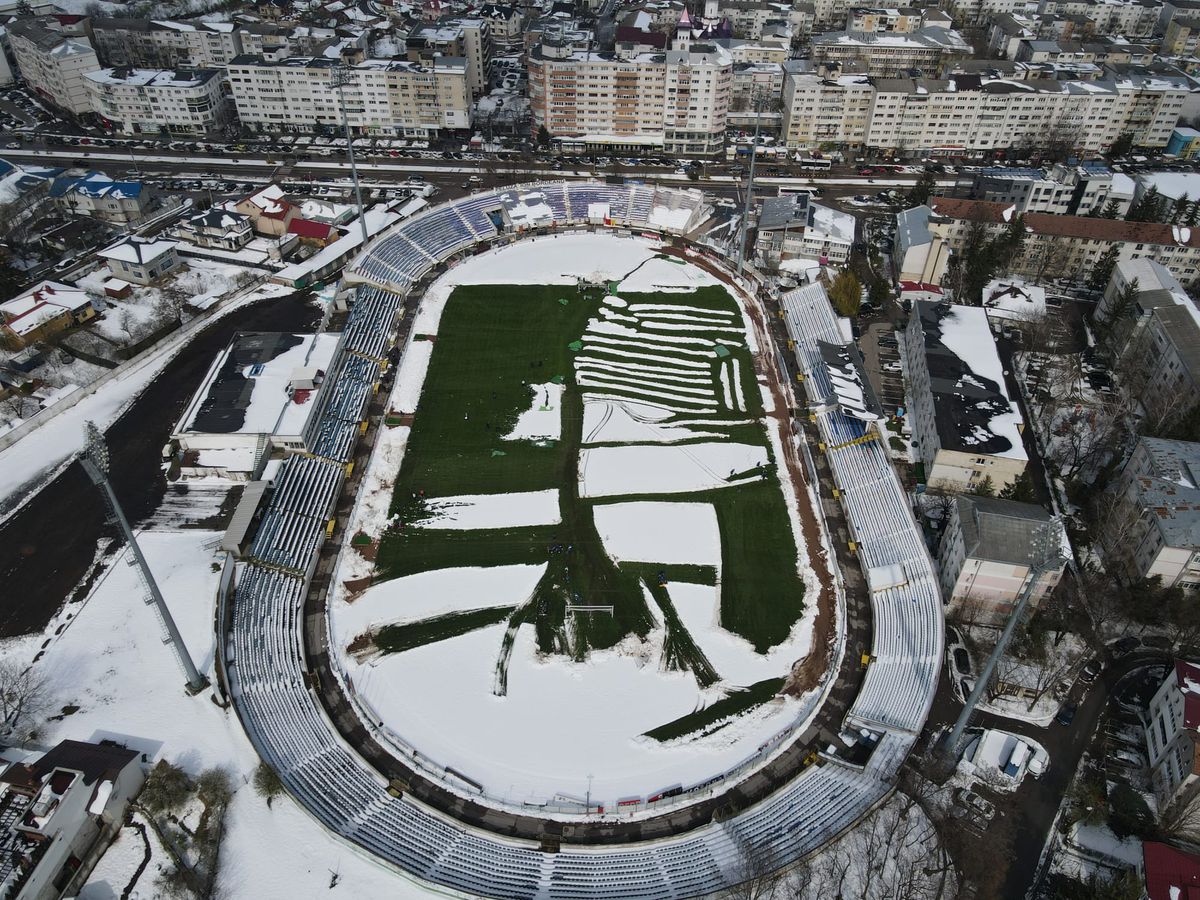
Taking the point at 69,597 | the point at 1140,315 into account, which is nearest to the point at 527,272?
the point at 69,597

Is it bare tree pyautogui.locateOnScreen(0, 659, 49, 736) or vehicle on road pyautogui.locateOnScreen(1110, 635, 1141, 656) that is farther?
vehicle on road pyautogui.locateOnScreen(1110, 635, 1141, 656)

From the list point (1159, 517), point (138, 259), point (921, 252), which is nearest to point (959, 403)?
point (1159, 517)

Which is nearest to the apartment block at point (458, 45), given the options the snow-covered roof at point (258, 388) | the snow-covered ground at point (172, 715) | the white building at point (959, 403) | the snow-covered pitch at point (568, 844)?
the snow-covered roof at point (258, 388)

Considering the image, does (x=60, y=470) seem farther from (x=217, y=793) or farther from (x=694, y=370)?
(x=694, y=370)

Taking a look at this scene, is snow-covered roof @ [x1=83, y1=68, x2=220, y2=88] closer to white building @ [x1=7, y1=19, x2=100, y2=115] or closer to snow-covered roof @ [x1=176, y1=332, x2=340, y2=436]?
white building @ [x1=7, y1=19, x2=100, y2=115]

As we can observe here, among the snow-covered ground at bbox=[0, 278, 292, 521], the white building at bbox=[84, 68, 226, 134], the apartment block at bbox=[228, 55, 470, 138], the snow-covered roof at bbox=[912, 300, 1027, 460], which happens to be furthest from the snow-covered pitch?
the white building at bbox=[84, 68, 226, 134]

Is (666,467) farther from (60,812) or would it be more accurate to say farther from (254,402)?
(60,812)
